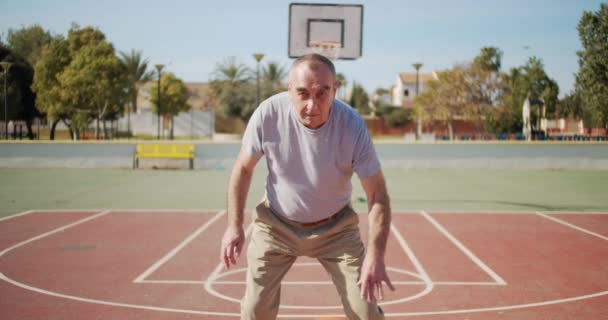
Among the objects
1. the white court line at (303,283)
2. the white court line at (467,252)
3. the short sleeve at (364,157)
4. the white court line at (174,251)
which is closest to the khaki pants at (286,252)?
the short sleeve at (364,157)

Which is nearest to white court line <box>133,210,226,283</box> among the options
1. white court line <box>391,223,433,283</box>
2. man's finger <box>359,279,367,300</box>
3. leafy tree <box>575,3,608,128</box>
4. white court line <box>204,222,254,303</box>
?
white court line <box>204,222,254,303</box>

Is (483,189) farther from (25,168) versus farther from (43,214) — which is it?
(25,168)

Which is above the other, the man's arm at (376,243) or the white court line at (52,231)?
the man's arm at (376,243)

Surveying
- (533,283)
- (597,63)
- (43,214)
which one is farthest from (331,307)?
(597,63)

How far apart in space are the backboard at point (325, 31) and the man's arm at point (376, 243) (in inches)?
370

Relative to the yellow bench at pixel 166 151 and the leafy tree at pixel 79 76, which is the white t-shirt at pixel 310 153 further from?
the leafy tree at pixel 79 76

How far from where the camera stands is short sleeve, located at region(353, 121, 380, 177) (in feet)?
11.0

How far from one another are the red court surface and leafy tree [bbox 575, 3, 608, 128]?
58.9 ft

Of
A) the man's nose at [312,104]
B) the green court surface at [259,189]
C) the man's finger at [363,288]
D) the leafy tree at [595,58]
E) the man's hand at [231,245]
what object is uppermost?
the leafy tree at [595,58]

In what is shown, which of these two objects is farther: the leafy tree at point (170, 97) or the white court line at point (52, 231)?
the leafy tree at point (170, 97)

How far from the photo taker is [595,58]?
27422 mm

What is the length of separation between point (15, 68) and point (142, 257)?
42439 millimetres

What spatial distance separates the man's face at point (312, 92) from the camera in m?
3.22

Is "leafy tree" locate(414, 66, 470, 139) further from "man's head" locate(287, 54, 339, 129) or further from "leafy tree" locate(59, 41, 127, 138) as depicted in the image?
"man's head" locate(287, 54, 339, 129)
